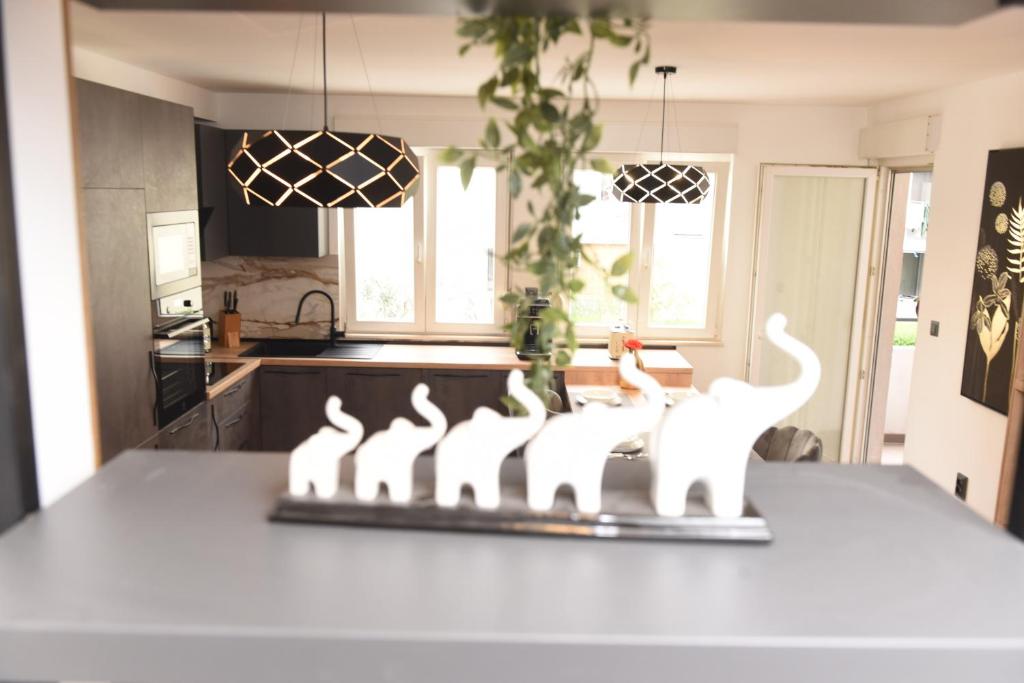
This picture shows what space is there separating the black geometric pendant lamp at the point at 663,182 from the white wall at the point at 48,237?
10.2 ft

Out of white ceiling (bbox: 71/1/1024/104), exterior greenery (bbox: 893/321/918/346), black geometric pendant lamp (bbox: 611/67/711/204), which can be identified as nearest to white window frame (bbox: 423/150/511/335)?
white ceiling (bbox: 71/1/1024/104)

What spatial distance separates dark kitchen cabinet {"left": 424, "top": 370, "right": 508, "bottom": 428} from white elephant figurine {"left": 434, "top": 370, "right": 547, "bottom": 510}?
378cm

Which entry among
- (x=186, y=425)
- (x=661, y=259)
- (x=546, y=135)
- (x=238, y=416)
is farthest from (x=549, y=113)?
(x=661, y=259)

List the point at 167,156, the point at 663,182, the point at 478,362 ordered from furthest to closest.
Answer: the point at 478,362
the point at 663,182
the point at 167,156

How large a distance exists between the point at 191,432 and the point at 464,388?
173 centimetres

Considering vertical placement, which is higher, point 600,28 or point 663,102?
point 663,102

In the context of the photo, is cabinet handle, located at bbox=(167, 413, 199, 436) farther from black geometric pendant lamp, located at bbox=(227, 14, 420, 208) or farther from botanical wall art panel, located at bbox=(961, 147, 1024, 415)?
botanical wall art panel, located at bbox=(961, 147, 1024, 415)

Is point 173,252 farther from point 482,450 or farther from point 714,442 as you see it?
point 714,442

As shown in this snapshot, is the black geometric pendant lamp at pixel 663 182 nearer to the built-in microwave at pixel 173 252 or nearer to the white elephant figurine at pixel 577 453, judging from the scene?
the built-in microwave at pixel 173 252

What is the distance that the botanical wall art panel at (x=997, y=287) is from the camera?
3.67 meters

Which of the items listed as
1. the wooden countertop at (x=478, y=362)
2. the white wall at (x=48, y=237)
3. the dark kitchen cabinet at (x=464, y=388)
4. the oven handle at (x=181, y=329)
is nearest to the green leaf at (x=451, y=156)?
the white wall at (x=48, y=237)

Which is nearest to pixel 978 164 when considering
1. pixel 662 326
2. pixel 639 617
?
pixel 662 326

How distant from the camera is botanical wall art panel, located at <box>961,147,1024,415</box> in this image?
3.67m

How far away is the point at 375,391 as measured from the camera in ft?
16.9
